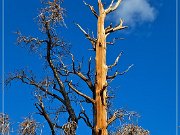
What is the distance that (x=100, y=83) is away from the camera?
14219 mm

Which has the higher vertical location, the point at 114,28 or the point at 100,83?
the point at 114,28

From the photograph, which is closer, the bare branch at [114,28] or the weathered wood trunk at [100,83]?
the weathered wood trunk at [100,83]

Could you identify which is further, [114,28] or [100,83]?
[114,28]

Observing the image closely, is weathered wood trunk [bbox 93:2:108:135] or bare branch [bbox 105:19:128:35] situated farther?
bare branch [bbox 105:19:128:35]

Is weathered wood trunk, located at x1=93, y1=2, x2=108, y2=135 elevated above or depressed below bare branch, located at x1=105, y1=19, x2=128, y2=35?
below

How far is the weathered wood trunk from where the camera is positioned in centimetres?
1362

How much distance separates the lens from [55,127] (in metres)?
16.0

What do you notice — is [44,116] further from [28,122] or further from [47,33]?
[47,33]

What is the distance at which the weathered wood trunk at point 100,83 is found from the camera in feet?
44.7

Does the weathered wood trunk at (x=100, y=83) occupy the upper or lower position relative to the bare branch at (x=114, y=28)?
lower

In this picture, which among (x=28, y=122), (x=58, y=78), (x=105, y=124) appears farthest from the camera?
(x=58, y=78)

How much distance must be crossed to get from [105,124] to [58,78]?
12.9 ft

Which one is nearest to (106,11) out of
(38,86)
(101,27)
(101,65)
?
(101,27)

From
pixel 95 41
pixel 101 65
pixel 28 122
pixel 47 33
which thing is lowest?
pixel 28 122
